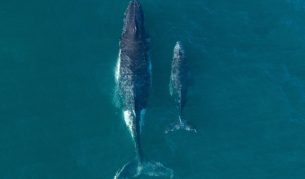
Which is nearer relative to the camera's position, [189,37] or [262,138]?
[262,138]

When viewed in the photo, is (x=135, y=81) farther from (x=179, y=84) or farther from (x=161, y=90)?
(x=179, y=84)

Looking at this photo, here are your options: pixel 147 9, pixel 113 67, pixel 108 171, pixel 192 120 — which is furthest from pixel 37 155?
pixel 147 9

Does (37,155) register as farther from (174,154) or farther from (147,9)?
(147,9)

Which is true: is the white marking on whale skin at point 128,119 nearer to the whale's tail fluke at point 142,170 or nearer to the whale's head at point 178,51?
the whale's tail fluke at point 142,170

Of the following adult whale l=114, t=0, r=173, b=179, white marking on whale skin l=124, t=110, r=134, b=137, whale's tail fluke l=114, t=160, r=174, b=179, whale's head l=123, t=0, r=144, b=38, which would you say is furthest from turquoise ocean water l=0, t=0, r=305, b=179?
whale's head l=123, t=0, r=144, b=38

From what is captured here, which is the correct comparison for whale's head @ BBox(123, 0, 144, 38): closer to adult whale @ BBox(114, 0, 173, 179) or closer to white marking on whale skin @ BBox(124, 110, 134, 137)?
adult whale @ BBox(114, 0, 173, 179)

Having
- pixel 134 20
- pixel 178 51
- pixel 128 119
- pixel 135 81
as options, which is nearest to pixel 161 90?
pixel 135 81

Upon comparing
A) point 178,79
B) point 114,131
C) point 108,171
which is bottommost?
point 108,171
